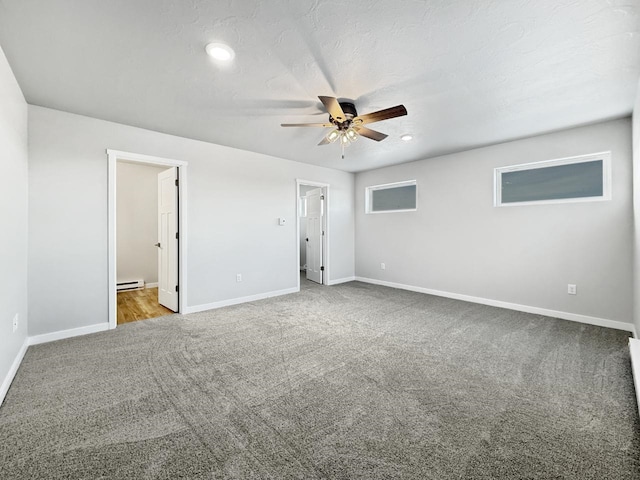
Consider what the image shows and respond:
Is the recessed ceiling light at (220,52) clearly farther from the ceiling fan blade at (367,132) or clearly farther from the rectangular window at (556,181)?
the rectangular window at (556,181)

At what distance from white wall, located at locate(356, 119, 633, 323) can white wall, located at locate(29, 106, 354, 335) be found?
1560 millimetres

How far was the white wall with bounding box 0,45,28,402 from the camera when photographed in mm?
2082

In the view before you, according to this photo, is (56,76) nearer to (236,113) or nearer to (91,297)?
(236,113)

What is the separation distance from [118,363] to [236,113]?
2.76 meters

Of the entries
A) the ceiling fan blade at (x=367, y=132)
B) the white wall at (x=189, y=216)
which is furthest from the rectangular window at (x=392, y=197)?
the ceiling fan blade at (x=367, y=132)

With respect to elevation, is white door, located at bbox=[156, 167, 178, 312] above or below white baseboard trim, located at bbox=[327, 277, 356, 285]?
above

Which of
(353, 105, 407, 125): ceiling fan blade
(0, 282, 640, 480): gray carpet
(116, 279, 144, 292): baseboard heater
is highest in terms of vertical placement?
(353, 105, 407, 125): ceiling fan blade

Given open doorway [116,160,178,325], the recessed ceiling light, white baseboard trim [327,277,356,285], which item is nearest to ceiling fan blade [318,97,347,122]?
the recessed ceiling light

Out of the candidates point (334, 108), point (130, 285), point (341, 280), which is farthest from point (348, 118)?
point (130, 285)

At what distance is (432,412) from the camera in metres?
1.85

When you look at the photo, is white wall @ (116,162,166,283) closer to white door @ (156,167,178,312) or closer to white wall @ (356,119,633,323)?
white door @ (156,167,178,312)

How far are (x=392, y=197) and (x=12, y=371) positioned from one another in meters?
5.79

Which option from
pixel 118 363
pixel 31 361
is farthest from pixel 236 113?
pixel 31 361

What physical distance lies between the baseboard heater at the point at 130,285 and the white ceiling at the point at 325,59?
12.0ft
